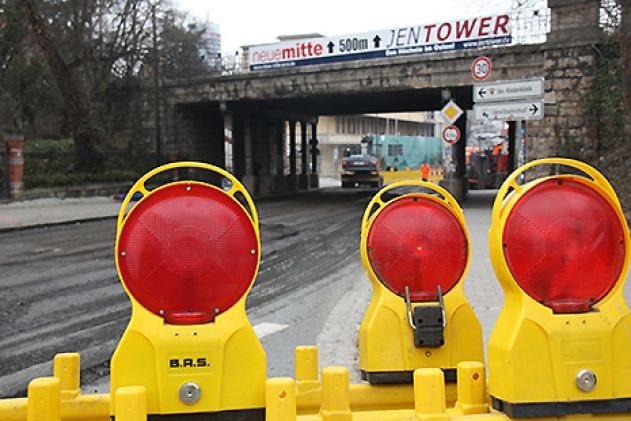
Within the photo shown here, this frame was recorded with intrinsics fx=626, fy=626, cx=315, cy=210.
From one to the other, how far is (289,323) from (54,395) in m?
4.81

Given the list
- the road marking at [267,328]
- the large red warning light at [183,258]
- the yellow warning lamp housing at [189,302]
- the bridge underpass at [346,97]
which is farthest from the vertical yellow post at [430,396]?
the bridge underpass at [346,97]

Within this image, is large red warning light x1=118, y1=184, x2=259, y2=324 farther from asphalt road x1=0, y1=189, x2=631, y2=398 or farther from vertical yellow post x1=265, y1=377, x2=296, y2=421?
asphalt road x1=0, y1=189, x2=631, y2=398

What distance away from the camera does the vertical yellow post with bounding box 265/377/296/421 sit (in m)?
2.35

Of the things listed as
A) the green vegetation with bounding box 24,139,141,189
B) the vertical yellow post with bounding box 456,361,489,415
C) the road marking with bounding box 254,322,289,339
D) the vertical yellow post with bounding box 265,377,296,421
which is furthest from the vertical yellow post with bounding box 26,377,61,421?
the green vegetation with bounding box 24,139,141,189

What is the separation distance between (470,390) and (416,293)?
0.76 metres

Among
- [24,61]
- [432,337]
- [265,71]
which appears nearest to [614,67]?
[265,71]

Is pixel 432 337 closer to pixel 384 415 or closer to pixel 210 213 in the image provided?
pixel 384 415

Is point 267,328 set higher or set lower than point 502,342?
lower

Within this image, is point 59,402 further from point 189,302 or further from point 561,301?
point 561,301

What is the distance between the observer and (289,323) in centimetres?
728

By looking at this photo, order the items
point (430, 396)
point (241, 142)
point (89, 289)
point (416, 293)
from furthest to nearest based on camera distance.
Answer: point (241, 142) → point (89, 289) → point (416, 293) → point (430, 396)

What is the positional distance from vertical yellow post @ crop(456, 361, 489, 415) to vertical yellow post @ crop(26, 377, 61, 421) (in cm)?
174

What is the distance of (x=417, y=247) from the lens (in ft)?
11.7

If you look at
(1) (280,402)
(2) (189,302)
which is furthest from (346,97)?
(1) (280,402)
